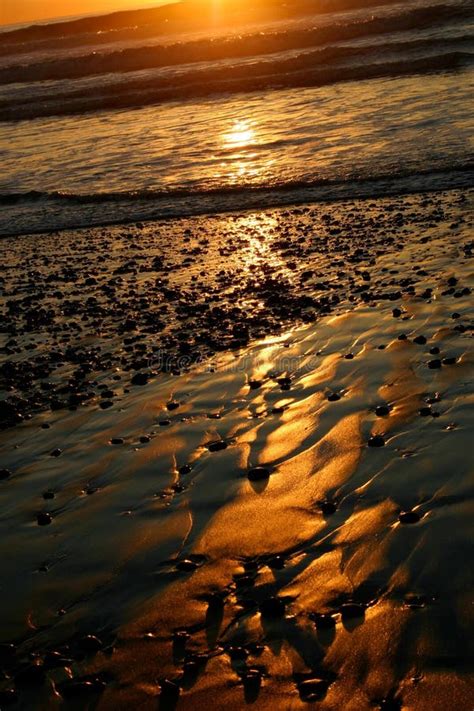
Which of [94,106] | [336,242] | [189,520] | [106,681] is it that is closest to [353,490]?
[189,520]

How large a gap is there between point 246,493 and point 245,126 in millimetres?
26331

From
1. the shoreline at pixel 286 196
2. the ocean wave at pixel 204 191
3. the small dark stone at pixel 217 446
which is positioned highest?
the ocean wave at pixel 204 191

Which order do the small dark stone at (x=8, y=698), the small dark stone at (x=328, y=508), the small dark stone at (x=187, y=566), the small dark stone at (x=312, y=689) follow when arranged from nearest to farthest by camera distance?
the small dark stone at (x=312, y=689)
the small dark stone at (x=8, y=698)
the small dark stone at (x=187, y=566)
the small dark stone at (x=328, y=508)

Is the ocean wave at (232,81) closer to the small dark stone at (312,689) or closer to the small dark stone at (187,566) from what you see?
the small dark stone at (187,566)

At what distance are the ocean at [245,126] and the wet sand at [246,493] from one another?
27.2ft

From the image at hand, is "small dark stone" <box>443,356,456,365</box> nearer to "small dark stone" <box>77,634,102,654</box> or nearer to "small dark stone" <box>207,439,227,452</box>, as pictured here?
"small dark stone" <box>207,439,227,452</box>

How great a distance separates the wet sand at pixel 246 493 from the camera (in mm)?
5086

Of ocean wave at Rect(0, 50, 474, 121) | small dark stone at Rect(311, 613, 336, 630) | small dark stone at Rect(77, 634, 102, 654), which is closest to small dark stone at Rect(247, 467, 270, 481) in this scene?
small dark stone at Rect(311, 613, 336, 630)

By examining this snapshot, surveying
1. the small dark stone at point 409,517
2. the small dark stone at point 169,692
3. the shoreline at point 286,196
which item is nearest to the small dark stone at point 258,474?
the small dark stone at point 409,517

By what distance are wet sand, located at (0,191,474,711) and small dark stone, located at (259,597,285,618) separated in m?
0.02

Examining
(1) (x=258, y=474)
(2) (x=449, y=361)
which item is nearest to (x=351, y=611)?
(1) (x=258, y=474)

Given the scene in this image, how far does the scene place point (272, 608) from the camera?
547 cm

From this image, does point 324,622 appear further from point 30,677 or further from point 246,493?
point 30,677

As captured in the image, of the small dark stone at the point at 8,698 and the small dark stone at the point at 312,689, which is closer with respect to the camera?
the small dark stone at the point at 312,689
